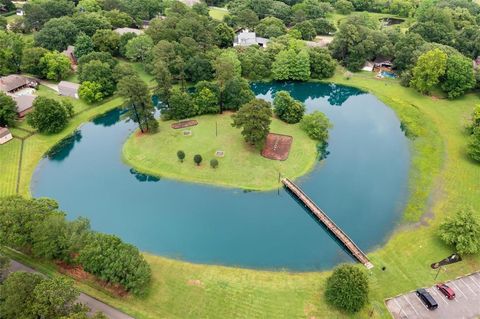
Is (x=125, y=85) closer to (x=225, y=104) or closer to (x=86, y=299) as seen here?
(x=225, y=104)

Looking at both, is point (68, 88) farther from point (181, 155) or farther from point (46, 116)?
point (181, 155)

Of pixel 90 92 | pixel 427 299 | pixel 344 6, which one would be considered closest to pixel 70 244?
pixel 427 299

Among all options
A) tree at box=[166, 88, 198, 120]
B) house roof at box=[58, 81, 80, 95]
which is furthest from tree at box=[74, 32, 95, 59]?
tree at box=[166, 88, 198, 120]

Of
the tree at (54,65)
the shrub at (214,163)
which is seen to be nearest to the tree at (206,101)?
the shrub at (214,163)

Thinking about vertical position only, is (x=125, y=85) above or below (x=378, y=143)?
above

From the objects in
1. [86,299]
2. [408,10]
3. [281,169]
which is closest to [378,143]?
[281,169]
